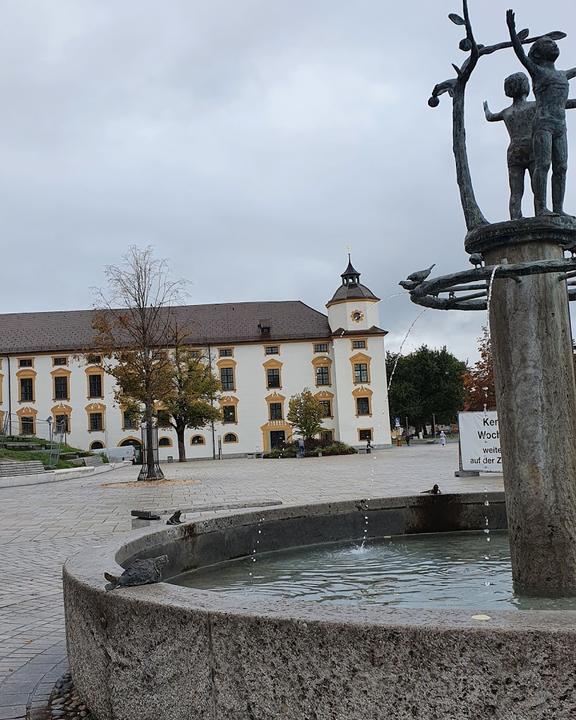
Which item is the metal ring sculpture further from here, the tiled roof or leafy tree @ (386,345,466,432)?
leafy tree @ (386,345,466,432)

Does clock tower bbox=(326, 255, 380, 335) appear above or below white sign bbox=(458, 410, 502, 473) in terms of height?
above

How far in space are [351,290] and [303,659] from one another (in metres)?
62.6

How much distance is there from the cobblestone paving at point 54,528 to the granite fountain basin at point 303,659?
3.00 feet

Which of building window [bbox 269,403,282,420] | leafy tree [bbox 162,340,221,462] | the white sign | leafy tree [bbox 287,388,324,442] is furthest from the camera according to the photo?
building window [bbox 269,403,282,420]

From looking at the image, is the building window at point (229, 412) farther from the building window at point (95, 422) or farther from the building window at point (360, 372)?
the building window at point (360, 372)

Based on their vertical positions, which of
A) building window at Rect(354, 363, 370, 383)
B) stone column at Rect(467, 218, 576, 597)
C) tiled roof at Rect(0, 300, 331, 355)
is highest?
tiled roof at Rect(0, 300, 331, 355)

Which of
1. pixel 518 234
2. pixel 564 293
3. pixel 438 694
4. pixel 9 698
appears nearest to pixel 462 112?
pixel 518 234

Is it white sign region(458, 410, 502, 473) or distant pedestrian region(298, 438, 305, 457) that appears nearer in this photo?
white sign region(458, 410, 502, 473)

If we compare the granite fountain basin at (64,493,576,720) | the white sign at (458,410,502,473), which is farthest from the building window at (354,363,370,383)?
the granite fountain basin at (64,493,576,720)

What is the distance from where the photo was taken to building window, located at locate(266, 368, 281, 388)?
6556 cm

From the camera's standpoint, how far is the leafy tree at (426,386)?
79312 mm

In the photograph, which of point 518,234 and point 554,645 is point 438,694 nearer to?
point 554,645

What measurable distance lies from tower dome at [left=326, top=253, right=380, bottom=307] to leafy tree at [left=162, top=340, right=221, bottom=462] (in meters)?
14.9

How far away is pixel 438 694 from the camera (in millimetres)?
2646
